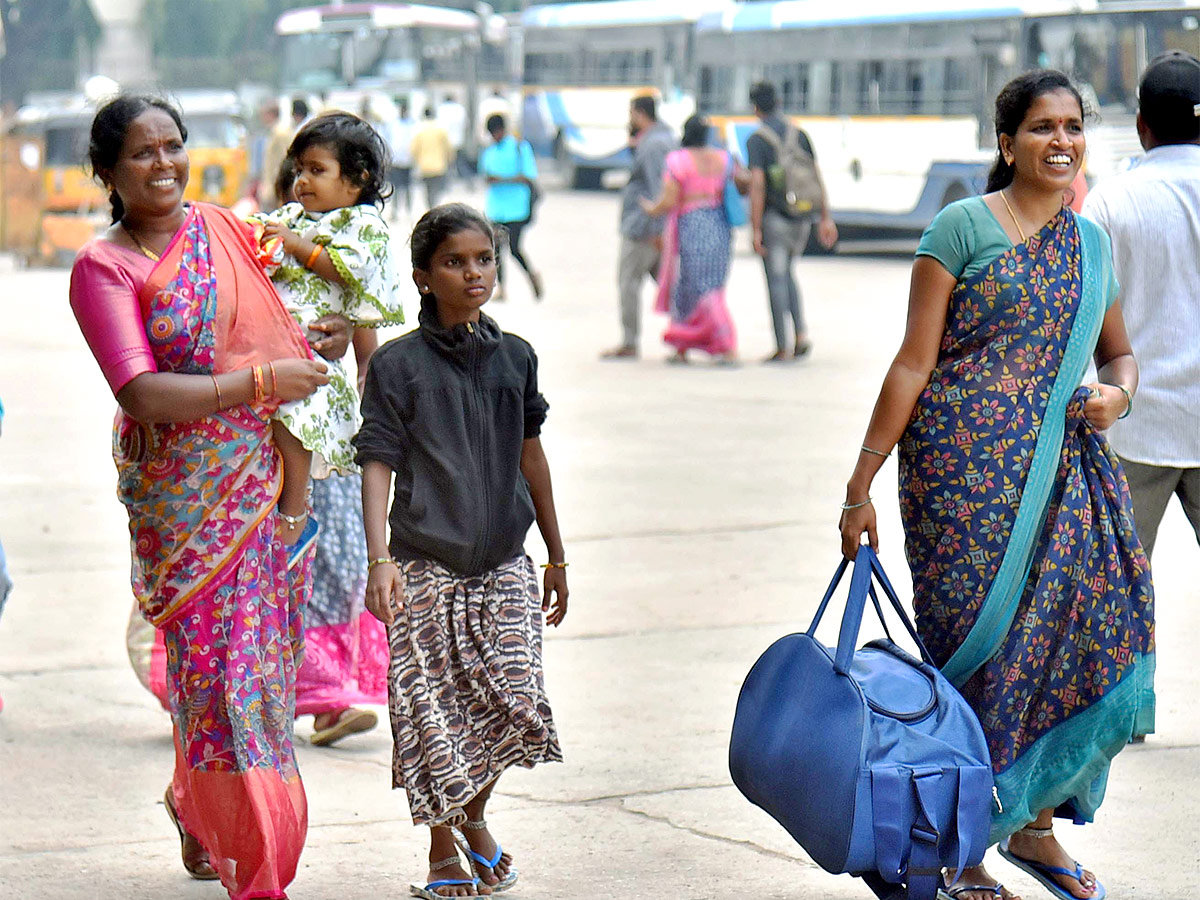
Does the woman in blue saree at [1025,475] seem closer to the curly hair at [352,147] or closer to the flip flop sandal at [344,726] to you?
the curly hair at [352,147]

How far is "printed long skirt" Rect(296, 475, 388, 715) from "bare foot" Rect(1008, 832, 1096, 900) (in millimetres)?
1810

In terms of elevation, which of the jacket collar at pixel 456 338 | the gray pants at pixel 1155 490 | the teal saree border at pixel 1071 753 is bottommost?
the teal saree border at pixel 1071 753

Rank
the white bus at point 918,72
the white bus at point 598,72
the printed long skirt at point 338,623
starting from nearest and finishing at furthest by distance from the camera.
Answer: the printed long skirt at point 338,623 → the white bus at point 918,72 → the white bus at point 598,72

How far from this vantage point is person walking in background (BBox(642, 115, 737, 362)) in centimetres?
1219

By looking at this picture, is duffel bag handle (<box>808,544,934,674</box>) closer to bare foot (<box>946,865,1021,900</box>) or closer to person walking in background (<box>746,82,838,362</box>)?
bare foot (<box>946,865,1021,900</box>)

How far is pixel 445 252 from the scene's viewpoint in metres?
3.57

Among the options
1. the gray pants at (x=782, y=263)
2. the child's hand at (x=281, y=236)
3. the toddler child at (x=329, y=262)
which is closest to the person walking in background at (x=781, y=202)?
the gray pants at (x=782, y=263)

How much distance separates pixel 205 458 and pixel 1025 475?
1531 millimetres

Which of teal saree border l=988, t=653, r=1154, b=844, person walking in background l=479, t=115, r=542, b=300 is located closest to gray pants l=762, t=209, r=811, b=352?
person walking in background l=479, t=115, r=542, b=300

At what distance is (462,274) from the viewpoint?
3564 mm

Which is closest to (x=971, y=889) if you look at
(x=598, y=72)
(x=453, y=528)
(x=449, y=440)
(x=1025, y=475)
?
(x=1025, y=475)

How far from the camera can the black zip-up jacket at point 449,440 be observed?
354 cm

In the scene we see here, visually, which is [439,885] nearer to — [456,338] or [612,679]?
[456,338]

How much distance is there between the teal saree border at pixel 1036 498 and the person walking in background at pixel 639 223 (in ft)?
29.6
